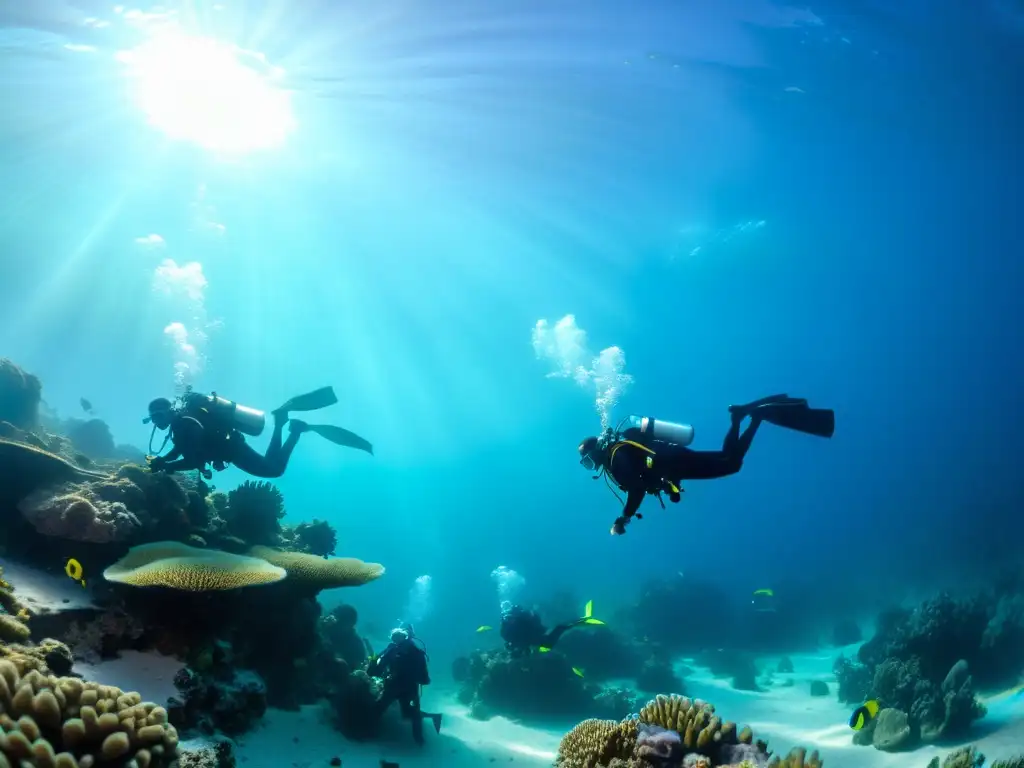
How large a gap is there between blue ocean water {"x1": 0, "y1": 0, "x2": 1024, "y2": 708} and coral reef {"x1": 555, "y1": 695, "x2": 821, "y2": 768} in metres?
19.6

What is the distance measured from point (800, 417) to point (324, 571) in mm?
7711

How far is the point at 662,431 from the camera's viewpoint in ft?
26.3

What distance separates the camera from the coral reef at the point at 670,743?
441 centimetres

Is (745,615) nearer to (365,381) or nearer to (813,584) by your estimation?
(813,584)

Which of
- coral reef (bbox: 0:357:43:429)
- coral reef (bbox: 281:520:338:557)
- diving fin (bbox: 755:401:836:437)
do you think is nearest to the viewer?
diving fin (bbox: 755:401:836:437)

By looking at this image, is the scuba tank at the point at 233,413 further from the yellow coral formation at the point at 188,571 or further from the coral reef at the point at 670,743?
the coral reef at the point at 670,743

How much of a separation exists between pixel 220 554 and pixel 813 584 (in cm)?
3849

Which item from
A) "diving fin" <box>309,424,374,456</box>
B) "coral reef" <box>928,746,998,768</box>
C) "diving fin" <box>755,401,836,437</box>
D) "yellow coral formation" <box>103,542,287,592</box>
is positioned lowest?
"coral reef" <box>928,746,998,768</box>

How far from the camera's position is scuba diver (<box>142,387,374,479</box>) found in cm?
852

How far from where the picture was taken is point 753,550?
224 ft

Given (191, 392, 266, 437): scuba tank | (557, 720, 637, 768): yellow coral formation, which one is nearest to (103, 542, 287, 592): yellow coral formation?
(191, 392, 266, 437): scuba tank

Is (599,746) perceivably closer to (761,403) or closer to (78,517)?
(761,403)

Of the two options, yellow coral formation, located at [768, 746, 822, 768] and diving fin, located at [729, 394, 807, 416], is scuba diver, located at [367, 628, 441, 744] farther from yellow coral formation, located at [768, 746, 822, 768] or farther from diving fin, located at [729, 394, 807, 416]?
diving fin, located at [729, 394, 807, 416]

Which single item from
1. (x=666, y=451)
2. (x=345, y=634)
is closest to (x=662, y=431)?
(x=666, y=451)
